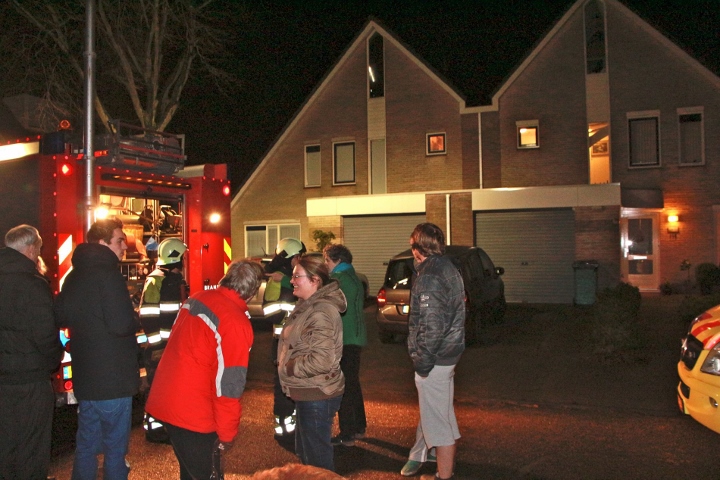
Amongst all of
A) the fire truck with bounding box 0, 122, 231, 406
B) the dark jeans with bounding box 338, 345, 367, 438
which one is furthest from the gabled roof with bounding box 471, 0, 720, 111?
the dark jeans with bounding box 338, 345, 367, 438

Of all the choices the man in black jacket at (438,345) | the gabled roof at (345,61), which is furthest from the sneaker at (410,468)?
the gabled roof at (345,61)

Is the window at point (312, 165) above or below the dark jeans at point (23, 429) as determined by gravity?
above

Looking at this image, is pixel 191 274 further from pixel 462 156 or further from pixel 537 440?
pixel 462 156

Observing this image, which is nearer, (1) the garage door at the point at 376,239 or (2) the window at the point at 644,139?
(2) the window at the point at 644,139

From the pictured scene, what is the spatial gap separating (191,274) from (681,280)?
15.9 m

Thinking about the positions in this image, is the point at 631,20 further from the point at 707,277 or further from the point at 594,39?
the point at 707,277

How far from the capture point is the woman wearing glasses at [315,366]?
13.2 ft

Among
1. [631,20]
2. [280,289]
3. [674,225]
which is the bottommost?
[280,289]

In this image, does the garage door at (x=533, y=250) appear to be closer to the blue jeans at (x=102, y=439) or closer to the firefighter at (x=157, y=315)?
the firefighter at (x=157, y=315)

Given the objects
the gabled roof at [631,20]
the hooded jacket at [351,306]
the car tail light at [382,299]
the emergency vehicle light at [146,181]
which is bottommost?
the car tail light at [382,299]

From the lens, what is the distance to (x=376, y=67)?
2219 centimetres

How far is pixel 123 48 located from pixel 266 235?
25.5 feet

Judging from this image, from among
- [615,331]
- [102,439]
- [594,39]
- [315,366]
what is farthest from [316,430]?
[594,39]

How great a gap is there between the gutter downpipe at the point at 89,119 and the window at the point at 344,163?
45.5 feet
